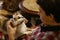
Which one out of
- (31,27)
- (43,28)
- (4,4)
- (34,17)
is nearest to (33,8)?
(34,17)

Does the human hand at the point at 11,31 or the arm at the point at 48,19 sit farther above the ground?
the arm at the point at 48,19

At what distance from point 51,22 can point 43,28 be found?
6cm

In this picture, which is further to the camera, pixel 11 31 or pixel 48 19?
pixel 11 31

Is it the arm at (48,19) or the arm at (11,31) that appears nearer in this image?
the arm at (48,19)

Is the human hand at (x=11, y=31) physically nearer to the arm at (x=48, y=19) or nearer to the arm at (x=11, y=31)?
the arm at (x=11, y=31)

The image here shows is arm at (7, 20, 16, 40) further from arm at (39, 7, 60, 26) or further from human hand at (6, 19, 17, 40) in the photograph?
arm at (39, 7, 60, 26)

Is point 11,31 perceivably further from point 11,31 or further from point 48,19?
point 48,19

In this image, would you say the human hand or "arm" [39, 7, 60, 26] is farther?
the human hand

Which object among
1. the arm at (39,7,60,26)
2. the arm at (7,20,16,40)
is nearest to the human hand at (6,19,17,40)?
the arm at (7,20,16,40)

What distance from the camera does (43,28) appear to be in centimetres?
95

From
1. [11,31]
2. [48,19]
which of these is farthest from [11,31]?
[48,19]

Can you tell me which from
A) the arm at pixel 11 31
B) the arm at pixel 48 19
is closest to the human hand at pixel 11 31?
the arm at pixel 11 31

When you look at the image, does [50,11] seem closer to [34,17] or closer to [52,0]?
[52,0]

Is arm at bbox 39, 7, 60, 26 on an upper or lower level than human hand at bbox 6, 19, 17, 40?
upper
